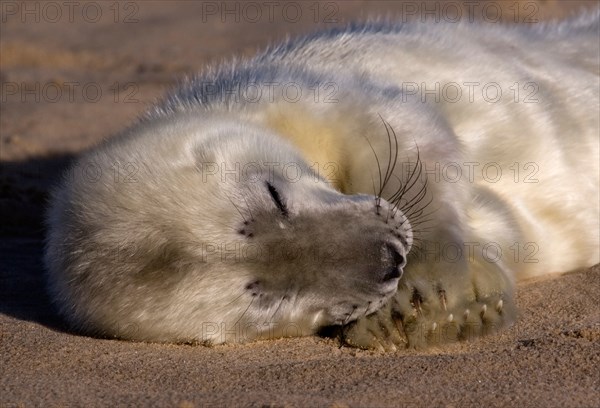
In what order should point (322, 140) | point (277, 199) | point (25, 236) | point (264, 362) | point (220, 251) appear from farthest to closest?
point (25, 236) < point (322, 140) < point (277, 199) < point (220, 251) < point (264, 362)

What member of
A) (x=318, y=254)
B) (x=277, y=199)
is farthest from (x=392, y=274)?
(x=277, y=199)

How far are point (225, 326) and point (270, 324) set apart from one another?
0.15 meters

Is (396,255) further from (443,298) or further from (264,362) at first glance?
(264,362)

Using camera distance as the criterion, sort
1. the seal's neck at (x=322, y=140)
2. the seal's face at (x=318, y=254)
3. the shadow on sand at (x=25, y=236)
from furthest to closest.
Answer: the shadow on sand at (x=25, y=236), the seal's neck at (x=322, y=140), the seal's face at (x=318, y=254)

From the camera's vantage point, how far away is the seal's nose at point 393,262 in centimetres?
338

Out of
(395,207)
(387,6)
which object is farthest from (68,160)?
(387,6)

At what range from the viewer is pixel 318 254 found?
11.1 feet

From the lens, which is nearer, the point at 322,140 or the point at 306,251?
the point at 306,251

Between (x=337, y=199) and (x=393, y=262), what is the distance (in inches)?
11.8

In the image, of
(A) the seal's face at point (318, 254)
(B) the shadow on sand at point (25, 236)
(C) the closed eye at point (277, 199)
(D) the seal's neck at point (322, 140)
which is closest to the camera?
(A) the seal's face at point (318, 254)

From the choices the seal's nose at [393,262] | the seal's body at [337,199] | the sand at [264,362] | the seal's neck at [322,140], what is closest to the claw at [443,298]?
the seal's body at [337,199]

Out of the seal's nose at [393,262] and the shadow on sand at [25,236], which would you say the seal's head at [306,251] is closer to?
the seal's nose at [393,262]

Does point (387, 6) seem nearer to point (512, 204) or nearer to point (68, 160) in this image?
point (68, 160)

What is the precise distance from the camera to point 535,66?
481 centimetres
